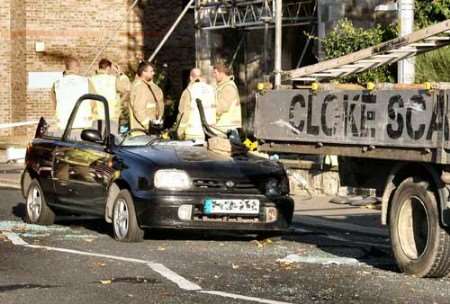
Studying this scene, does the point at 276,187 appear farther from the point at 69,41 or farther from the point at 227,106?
the point at 69,41

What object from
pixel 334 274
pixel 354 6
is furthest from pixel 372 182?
pixel 354 6

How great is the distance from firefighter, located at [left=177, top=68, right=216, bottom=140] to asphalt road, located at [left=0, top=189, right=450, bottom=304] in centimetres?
191

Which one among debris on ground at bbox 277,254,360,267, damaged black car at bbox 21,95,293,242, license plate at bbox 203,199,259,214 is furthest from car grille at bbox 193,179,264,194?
debris on ground at bbox 277,254,360,267

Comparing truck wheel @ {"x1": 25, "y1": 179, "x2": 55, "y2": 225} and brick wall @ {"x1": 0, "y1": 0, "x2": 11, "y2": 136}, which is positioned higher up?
brick wall @ {"x1": 0, "y1": 0, "x2": 11, "y2": 136}

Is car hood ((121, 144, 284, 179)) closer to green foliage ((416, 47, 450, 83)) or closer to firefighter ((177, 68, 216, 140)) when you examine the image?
firefighter ((177, 68, 216, 140))

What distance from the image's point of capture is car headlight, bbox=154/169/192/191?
11.7m

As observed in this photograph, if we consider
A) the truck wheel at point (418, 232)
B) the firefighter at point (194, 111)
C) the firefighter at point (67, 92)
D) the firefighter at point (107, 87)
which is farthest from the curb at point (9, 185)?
the truck wheel at point (418, 232)

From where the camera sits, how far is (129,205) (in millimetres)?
11883

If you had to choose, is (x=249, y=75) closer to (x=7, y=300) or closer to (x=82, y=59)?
(x=82, y=59)

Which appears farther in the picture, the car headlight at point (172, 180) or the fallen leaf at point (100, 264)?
the car headlight at point (172, 180)

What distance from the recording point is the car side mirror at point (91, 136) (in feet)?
41.5

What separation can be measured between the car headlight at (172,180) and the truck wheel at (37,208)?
2.38m

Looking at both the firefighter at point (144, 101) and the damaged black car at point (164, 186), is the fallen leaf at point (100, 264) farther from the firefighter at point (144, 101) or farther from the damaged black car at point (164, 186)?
the firefighter at point (144, 101)

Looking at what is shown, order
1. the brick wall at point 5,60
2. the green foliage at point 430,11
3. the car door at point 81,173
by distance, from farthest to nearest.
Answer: the brick wall at point 5,60 → the green foliage at point 430,11 → the car door at point 81,173
